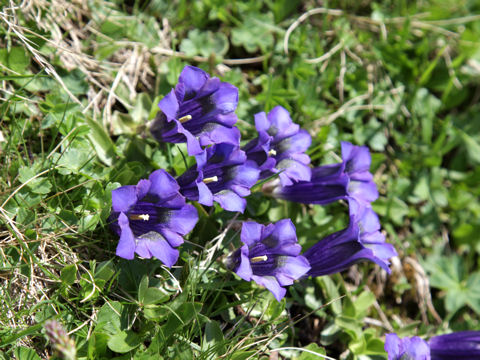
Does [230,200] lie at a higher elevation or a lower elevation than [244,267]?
higher

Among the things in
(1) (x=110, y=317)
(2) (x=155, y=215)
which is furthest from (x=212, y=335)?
(2) (x=155, y=215)

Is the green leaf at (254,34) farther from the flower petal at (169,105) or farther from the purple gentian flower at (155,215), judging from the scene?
the purple gentian flower at (155,215)

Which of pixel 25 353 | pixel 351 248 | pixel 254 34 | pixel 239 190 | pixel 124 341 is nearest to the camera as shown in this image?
pixel 25 353

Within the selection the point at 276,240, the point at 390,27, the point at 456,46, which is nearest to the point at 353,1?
the point at 390,27

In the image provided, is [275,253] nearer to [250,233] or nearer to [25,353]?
[250,233]

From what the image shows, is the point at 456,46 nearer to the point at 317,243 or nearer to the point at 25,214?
the point at 317,243

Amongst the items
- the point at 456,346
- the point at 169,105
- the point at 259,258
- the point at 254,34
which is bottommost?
the point at 456,346
